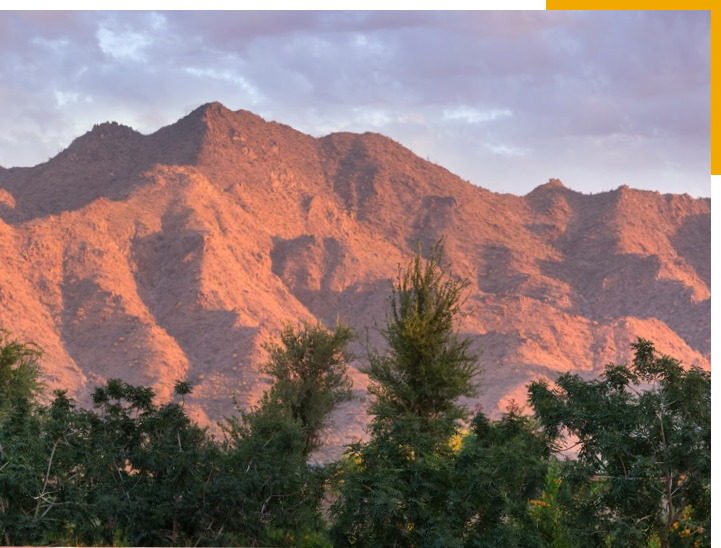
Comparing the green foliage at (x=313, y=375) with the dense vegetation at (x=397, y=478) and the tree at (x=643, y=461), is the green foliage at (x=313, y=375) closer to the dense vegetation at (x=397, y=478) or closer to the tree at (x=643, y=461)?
the dense vegetation at (x=397, y=478)

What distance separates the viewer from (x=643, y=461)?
21.1 feet

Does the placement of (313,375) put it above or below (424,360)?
above

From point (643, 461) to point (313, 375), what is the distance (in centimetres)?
1681

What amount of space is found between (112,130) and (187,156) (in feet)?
31.6

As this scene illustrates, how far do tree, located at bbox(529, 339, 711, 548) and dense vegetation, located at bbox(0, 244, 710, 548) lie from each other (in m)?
0.01

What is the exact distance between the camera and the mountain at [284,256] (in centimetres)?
4612

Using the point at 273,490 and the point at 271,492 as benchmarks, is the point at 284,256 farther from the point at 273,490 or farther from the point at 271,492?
the point at 271,492

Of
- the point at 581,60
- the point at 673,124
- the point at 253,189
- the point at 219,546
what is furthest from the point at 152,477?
the point at 581,60

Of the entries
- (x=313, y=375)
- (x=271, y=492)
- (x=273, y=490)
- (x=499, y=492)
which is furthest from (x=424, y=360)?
(x=313, y=375)

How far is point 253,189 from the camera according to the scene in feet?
215

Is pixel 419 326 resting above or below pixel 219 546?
above

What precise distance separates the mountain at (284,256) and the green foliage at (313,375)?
590 inches

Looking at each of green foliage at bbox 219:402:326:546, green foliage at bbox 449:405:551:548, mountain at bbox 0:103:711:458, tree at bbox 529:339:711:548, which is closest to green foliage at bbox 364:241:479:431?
green foliage at bbox 219:402:326:546

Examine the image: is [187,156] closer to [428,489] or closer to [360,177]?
[360,177]
